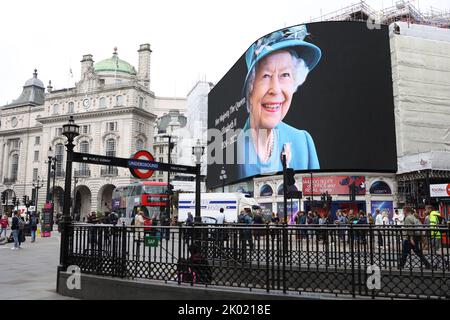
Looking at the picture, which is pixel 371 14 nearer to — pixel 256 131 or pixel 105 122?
pixel 256 131

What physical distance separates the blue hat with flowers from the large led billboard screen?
90 millimetres

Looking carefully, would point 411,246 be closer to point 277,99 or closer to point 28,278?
point 28,278

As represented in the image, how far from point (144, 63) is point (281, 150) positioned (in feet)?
150

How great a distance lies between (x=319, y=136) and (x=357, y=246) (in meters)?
32.7

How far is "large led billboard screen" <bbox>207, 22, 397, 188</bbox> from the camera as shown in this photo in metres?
38.0

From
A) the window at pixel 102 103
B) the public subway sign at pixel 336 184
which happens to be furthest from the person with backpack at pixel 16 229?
the window at pixel 102 103

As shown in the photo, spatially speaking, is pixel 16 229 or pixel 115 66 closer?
pixel 16 229

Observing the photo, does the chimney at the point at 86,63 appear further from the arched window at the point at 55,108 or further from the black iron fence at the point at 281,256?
the black iron fence at the point at 281,256

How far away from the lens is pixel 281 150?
40.8 metres

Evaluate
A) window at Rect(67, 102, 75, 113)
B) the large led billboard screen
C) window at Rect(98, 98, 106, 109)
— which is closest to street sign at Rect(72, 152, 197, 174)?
the large led billboard screen

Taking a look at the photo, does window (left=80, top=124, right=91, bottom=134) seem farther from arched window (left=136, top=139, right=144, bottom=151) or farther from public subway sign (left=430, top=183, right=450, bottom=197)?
public subway sign (left=430, top=183, right=450, bottom=197)

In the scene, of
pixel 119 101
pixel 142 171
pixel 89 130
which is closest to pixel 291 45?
pixel 142 171

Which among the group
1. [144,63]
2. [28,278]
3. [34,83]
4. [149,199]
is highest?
[144,63]

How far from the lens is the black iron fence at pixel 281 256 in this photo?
675 centimetres
